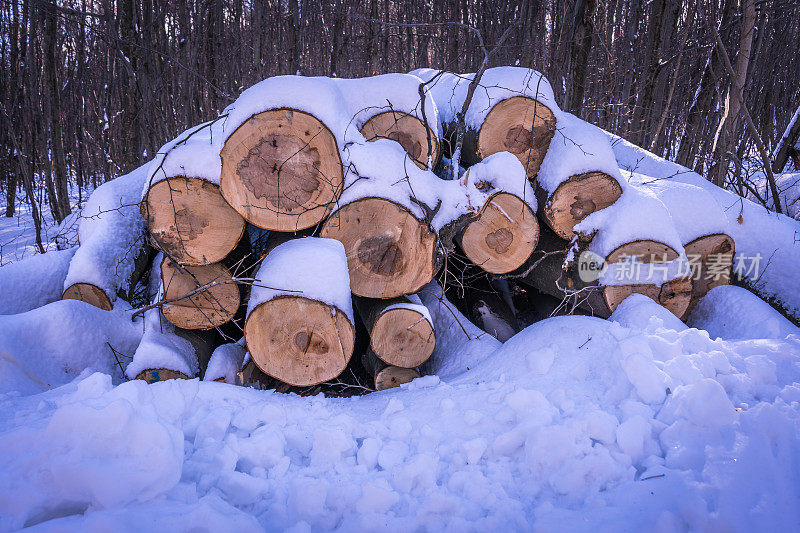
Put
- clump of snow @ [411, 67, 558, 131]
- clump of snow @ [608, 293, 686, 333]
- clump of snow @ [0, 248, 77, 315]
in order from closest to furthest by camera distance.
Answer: clump of snow @ [608, 293, 686, 333], clump of snow @ [411, 67, 558, 131], clump of snow @ [0, 248, 77, 315]

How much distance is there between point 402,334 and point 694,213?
2.22 metres

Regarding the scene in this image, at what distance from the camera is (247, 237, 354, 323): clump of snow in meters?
2.31

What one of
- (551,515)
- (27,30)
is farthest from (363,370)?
(27,30)

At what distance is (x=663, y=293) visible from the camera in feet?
9.46

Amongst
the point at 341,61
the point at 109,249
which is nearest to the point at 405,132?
the point at 109,249

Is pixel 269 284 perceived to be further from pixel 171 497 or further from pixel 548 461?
pixel 548 461

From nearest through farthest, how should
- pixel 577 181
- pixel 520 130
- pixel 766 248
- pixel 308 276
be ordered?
pixel 308 276 < pixel 577 181 < pixel 520 130 < pixel 766 248

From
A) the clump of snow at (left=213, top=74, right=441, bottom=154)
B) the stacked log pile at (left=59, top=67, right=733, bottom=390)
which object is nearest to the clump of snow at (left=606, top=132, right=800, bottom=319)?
the stacked log pile at (left=59, top=67, right=733, bottom=390)

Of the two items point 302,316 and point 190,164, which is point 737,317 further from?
point 190,164

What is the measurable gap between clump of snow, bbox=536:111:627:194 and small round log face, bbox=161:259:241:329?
2.09 m

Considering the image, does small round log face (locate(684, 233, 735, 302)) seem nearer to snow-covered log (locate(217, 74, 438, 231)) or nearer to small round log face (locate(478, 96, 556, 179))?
small round log face (locate(478, 96, 556, 179))

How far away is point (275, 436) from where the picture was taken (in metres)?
1.78

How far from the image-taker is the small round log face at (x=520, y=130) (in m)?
2.97

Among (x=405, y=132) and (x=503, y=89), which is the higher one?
(x=503, y=89)
